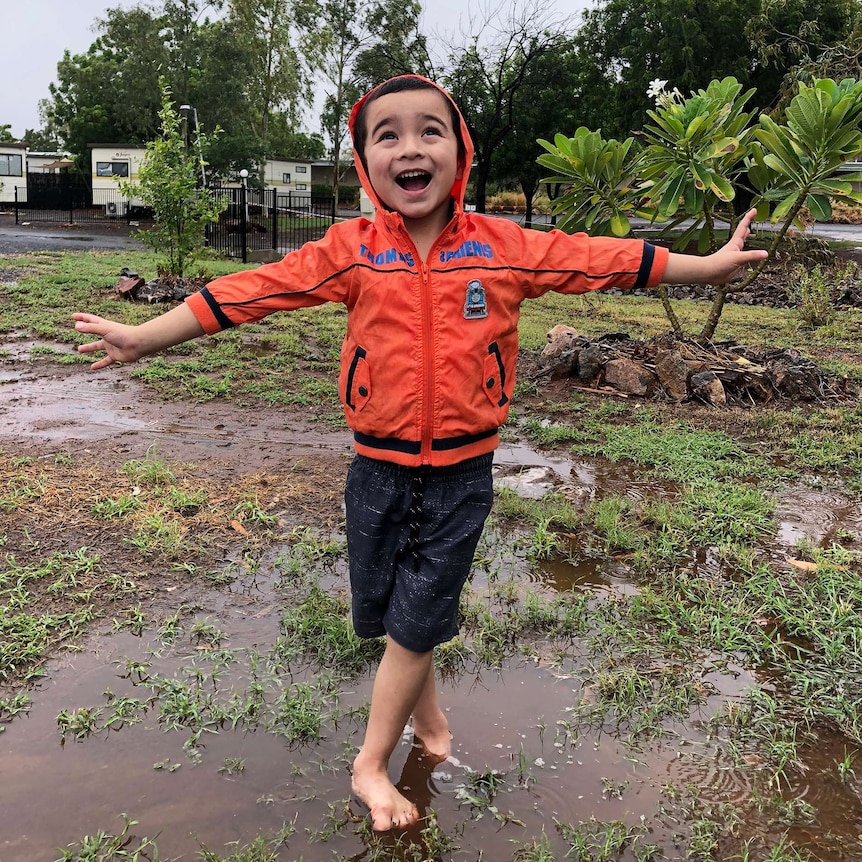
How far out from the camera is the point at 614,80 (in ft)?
91.3

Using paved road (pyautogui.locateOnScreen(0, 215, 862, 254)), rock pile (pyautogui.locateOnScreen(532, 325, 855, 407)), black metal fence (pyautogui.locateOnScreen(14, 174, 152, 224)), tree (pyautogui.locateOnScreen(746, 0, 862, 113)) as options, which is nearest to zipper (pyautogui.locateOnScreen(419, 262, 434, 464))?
rock pile (pyautogui.locateOnScreen(532, 325, 855, 407))

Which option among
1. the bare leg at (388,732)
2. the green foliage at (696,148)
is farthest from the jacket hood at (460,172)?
the green foliage at (696,148)

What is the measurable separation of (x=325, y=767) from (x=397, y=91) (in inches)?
70.0

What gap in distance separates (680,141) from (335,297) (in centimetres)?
434

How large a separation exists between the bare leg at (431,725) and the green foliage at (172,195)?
9.50 metres

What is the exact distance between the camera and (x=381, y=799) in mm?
2131

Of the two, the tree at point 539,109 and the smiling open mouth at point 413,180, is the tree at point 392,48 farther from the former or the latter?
the smiling open mouth at point 413,180

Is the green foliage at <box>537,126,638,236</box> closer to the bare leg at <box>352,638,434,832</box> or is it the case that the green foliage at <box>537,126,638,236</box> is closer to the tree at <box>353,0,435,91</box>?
the bare leg at <box>352,638,434,832</box>

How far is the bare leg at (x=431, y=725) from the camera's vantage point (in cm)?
240

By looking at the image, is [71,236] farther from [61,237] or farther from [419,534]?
[419,534]

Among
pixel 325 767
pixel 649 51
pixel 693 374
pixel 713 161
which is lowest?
pixel 325 767

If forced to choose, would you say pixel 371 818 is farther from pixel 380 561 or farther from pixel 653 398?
pixel 653 398

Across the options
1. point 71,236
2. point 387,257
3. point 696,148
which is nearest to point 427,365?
point 387,257

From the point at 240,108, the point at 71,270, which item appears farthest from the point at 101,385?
the point at 240,108
